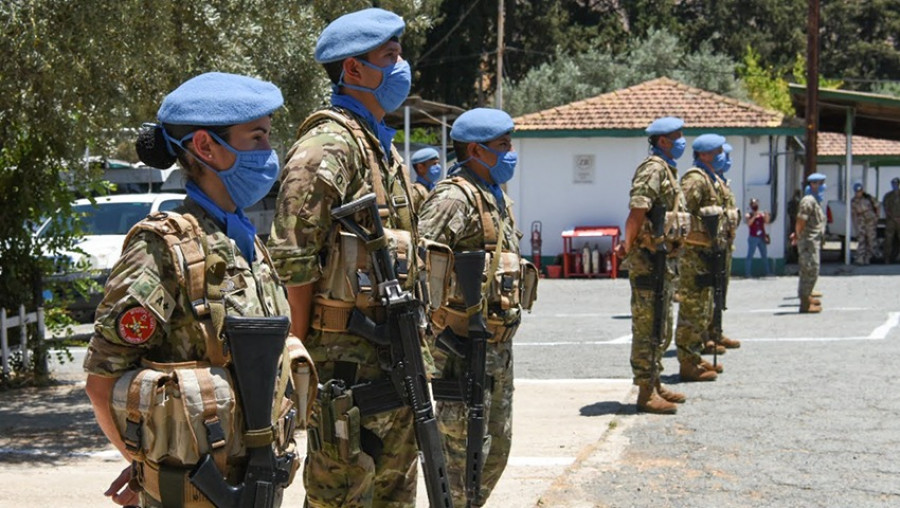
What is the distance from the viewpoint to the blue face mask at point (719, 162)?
40.7ft

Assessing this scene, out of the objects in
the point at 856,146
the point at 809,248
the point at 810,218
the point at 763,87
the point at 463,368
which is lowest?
→ the point at 809,248

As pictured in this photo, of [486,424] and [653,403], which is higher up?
[486,424]

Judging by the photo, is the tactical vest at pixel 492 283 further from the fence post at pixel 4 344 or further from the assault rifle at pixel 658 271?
the fence post at pixel 4 344

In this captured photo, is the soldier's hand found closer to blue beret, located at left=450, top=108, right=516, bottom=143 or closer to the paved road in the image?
blue beret, located at left=450, top=108, right=516, bottom=143

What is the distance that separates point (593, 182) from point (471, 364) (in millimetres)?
21769

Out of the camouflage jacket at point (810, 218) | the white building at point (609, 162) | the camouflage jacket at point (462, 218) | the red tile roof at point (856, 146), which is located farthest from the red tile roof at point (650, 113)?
the camouflage jacket at point (462, 218)

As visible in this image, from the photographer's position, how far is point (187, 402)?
9.70 ft

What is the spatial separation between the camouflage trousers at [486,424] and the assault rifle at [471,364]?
1.8 inches

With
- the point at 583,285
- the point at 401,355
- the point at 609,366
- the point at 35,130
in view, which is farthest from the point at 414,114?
the point at 401,355

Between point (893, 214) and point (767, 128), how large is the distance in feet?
14.0

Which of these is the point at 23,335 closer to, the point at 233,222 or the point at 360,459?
the point at 360,459

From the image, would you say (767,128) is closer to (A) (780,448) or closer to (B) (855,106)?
(B) (855,106)


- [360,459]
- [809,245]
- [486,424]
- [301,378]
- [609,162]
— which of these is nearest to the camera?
[301,378]

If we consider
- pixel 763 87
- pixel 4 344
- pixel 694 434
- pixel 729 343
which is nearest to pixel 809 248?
pixel 729 343
